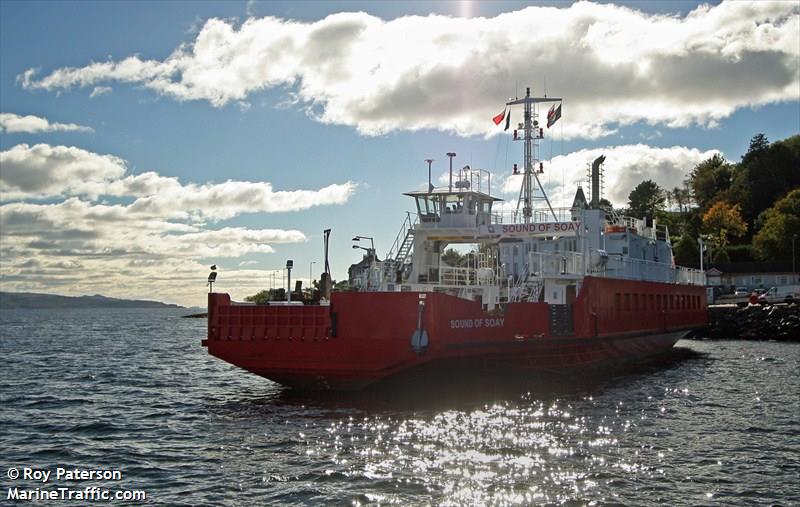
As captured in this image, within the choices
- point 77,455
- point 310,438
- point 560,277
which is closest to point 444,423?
point 310,438

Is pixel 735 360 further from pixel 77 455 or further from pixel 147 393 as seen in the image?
pixel 77 455

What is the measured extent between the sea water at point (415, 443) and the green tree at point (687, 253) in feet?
193

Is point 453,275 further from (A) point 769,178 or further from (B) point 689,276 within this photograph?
(A) point 769,178

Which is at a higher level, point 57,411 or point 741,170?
point 741,170

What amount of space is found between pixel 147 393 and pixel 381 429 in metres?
10.7

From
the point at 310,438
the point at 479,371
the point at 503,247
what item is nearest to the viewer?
the point at 310,438

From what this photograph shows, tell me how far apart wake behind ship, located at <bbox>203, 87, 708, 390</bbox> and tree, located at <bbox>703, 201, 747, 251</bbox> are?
194ft

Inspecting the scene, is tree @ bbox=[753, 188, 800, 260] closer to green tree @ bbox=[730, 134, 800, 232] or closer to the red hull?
green tree @ bbox=[730, 134, 800, 232]

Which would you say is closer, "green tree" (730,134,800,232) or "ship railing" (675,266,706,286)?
"ship railing" (675,266,706,286)

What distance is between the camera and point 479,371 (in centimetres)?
2112

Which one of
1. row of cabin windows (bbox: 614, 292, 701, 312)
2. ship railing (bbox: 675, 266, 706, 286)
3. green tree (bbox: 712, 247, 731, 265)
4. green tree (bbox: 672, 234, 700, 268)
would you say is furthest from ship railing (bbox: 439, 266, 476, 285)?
green tree (bbox: 712, 247, 731, 265)

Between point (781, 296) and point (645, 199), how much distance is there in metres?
52.0

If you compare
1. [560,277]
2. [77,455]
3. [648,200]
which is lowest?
[77,455]

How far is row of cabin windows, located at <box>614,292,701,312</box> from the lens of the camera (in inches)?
1126
